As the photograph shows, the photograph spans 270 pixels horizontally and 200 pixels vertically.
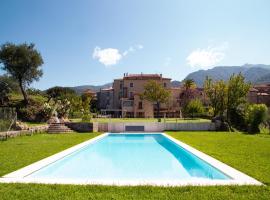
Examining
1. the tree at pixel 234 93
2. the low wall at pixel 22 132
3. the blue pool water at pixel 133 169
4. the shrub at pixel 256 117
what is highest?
the tree at pixel 234 93

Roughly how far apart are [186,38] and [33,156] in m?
18.4

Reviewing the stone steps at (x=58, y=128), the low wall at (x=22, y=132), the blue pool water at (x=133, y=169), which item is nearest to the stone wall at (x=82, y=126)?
the stone steps at (x=58, y=128)

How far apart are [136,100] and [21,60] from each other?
96.6ft

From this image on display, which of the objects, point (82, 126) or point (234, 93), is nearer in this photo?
point (82, 126)

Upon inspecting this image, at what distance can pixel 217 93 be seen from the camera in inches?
1126

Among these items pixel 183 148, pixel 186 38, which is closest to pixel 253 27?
pixel 186 38

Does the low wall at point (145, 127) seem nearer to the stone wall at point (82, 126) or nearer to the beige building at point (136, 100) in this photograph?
the stone wall at point (82, 126)

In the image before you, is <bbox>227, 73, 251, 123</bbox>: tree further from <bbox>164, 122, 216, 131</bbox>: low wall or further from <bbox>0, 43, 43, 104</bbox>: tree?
<bbox>0, 43, 43, 104</bbox>: tree

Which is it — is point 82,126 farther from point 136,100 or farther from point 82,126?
point 136,100

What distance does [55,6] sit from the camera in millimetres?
21516

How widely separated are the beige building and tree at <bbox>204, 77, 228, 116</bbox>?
94.2ft

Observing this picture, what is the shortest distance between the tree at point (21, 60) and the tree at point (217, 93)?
19769 mm

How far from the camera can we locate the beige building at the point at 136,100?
58.4 meters

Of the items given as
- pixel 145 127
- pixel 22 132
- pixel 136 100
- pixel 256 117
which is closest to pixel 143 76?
pixel 136 100
